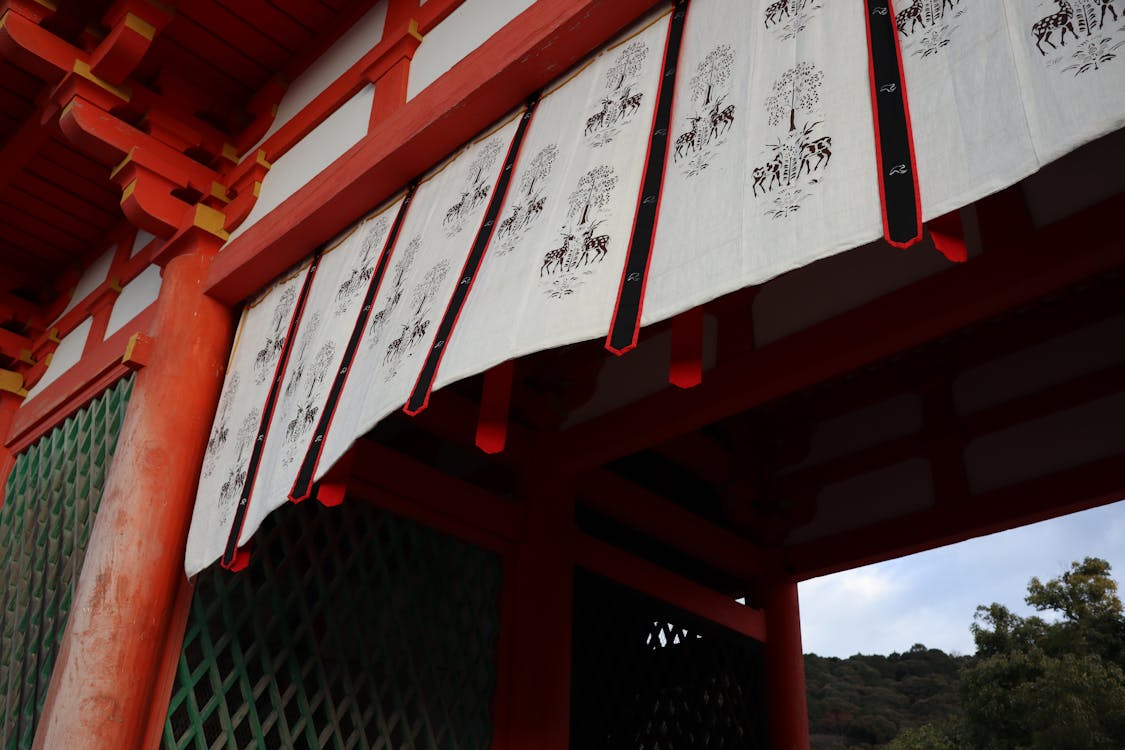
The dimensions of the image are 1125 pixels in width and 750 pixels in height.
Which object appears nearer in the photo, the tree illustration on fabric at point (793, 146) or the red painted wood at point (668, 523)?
the tree illustration on fabric at point (793, 146)

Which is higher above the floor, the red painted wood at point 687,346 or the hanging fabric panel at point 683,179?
the hanging fabric panel at point 683,179

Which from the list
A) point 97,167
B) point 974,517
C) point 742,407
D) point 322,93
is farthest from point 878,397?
point 97,167

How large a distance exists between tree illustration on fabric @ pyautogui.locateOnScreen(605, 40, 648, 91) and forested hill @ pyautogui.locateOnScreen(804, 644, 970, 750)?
24.3 metres

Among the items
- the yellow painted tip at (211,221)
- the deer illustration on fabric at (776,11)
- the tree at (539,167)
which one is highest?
the yellow painted tip at (211,221)

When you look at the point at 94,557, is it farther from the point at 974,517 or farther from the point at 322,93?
the point at 974,517

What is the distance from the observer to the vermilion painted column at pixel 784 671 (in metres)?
5.20

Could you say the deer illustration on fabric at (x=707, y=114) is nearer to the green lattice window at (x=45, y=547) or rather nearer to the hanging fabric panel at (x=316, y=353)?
the hanging fabric panel at (x=316, y=353)

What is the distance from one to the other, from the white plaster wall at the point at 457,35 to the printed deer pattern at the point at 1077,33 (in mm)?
1845

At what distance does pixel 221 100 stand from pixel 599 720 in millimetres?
3630

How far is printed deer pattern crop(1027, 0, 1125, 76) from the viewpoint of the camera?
1.54m

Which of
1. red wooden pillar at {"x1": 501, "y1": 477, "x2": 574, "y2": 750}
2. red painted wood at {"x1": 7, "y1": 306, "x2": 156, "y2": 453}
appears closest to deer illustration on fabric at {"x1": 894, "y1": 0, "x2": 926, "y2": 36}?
red wooden pillar at {"x1": 501, "y1": 477, "x2": 574, "y2": 750}

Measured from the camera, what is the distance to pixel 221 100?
4.45 metres

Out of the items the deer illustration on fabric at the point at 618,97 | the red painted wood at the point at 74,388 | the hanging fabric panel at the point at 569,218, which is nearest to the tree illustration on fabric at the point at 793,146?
the hanging fabric panel at the point at 569,218

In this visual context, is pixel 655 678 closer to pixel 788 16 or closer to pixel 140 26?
pixel 788 16
